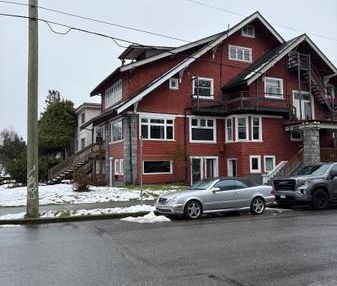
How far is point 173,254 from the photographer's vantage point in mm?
8867

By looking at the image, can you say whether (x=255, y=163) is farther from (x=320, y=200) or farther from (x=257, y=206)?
(x=257, y=206)

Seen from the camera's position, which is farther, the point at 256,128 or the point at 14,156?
the point at 14,156

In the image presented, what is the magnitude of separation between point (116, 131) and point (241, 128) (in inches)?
336

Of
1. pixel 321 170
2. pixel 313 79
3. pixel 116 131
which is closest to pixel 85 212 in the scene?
pixel 321 170

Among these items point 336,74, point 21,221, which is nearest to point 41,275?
point 21,221

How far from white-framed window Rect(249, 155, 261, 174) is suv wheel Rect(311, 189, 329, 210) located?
13.2 metres

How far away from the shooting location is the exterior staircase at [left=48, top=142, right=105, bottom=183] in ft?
113

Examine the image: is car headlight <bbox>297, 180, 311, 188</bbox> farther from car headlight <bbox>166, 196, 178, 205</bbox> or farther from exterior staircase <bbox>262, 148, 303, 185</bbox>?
exterior staircase <bbox>262, 148, 303, 185</bbox>

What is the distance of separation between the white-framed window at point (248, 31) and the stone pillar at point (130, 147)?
37.2 ft

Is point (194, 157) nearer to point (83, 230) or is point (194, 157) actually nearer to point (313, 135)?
point (313, 135)

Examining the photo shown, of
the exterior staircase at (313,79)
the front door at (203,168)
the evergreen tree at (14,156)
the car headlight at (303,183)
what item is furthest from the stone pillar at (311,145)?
the evergreen tree at (14,156)

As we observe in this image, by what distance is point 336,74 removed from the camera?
35906 mm

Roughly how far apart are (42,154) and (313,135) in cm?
2657

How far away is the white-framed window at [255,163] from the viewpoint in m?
31.6
